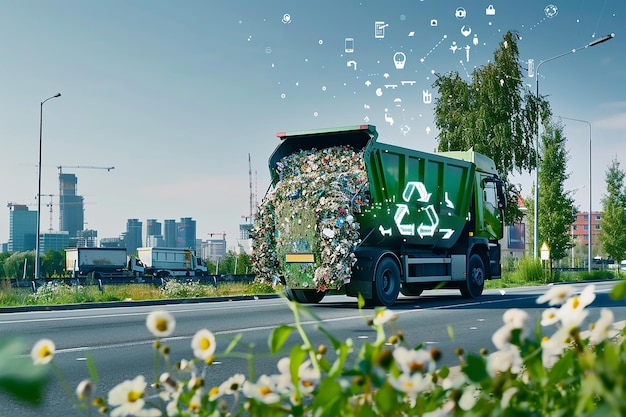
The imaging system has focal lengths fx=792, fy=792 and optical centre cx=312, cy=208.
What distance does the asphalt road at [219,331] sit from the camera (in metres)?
7.42

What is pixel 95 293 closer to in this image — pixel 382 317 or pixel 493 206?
pixel 493 206

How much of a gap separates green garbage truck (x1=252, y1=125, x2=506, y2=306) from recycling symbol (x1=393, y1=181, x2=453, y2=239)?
21 mm

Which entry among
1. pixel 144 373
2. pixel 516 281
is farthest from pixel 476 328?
pixel 516 281

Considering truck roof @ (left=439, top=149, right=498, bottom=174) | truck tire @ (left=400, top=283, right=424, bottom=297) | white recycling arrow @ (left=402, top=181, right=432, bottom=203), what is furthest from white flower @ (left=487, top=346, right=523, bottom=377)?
truck roof @ (left=439, top=149, right=498, bottom=174)

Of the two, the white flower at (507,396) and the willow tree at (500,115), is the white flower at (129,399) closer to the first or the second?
the white flower at (507,396)

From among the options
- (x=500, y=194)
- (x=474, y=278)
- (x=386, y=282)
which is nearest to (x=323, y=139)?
(x=386, y=282)

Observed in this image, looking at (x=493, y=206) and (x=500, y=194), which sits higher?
(x=500, y=194)

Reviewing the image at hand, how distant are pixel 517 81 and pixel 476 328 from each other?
29.8 metres

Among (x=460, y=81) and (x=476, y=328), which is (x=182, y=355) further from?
(x=460, y=81)

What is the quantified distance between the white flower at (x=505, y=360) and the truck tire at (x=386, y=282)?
12988 mm

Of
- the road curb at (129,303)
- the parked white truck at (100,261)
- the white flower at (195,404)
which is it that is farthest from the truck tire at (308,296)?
the parked white truck at (100,261)

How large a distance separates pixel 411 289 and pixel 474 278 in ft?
5.17

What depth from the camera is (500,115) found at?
39.2 metres

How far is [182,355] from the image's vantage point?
844 centimetres
